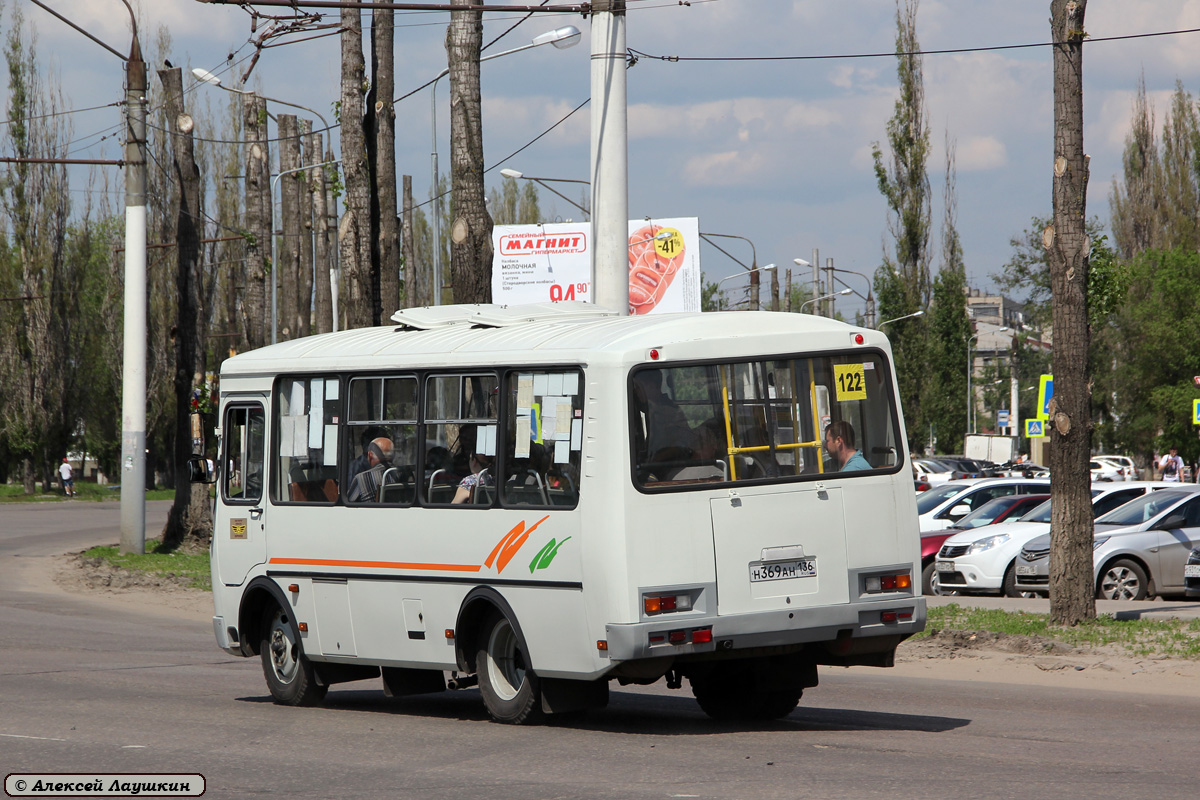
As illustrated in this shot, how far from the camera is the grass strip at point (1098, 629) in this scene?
48.0ft

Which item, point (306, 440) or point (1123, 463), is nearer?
point (306, 440)

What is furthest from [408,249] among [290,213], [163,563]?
[163,563]

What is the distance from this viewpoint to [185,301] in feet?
94.8

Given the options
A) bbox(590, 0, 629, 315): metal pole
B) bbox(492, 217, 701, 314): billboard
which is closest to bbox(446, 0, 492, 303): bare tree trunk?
bbox(590, 0, 629, 315): metal pole

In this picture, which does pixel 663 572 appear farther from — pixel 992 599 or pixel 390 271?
pixel 390 271

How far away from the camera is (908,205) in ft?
207

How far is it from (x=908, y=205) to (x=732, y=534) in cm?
5568

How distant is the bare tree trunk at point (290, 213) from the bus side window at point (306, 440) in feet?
87.7

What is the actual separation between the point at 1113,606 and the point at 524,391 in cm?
1140

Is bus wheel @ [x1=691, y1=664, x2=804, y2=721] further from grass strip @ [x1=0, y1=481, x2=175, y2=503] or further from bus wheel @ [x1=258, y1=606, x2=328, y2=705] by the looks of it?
grass strip @ [x1=0, y1=481, x2=175, y2=503]

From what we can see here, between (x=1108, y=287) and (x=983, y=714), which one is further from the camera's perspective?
(x=1108, y=287)

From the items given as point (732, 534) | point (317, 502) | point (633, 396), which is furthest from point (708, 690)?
point (317, 502)

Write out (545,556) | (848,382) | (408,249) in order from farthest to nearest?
(408,249)
(848,382)
(545,556)

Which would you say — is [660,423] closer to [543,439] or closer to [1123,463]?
[543,439]
